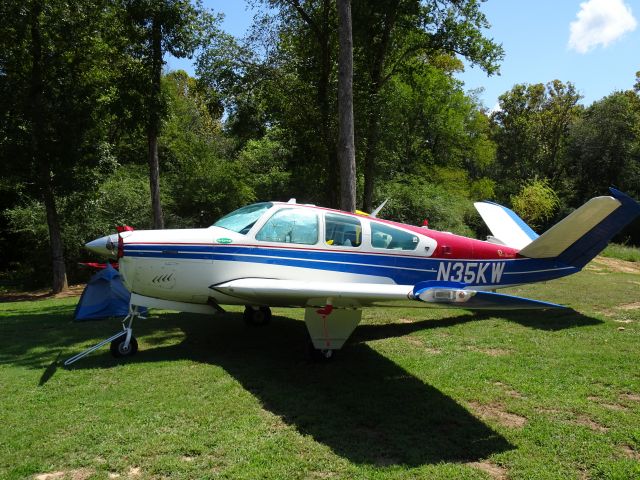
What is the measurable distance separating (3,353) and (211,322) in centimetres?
324

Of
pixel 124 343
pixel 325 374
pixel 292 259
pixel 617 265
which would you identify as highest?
pixel 292 259

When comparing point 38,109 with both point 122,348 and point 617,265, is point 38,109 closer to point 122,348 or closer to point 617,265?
point 122,348

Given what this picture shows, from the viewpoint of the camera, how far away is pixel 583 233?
24.4 ft

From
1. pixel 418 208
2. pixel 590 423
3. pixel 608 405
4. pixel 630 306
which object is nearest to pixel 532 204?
pixel 418 208

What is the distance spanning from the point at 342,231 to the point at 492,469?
3714 mm

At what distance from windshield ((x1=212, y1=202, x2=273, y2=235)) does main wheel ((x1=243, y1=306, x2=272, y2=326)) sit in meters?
2.16

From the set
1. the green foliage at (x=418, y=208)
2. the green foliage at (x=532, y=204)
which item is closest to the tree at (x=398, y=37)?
the green foliage at (x=418, y=208)

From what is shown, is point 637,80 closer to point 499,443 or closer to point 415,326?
point 415,326

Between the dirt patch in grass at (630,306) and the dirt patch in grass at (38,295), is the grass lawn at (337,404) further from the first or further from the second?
the dirt patch in grass at (38,295)

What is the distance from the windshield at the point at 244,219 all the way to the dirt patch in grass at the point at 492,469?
4.05m

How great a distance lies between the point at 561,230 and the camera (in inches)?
294

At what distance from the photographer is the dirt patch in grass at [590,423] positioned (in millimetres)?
4219

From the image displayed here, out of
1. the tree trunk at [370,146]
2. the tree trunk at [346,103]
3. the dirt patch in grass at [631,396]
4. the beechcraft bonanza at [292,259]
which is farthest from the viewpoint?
the tree trunk at [370,146]

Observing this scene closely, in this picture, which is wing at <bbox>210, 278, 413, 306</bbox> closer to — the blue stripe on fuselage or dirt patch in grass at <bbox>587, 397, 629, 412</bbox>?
the blue stripe on fuselage
